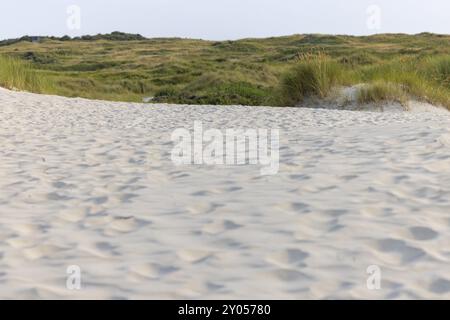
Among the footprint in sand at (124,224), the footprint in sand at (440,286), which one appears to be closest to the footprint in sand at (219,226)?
the footprint in sand at (124,224)

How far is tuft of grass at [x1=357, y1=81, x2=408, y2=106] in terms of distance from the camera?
16469 mm

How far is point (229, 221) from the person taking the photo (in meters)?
4.80

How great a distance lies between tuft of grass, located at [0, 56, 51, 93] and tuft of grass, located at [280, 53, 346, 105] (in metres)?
8.26

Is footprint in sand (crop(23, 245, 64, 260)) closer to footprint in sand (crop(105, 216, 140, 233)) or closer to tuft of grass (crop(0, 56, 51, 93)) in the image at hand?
footprint in sand (crop(105, 216, 140, 233))

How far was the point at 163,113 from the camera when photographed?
15.3m

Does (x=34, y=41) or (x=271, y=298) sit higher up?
(x=34, y=41)

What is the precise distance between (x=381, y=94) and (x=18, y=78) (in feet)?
36.9

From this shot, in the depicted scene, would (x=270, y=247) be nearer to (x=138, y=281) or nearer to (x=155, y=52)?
(x=138, y=281)

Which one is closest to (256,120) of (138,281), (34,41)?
(138,281)

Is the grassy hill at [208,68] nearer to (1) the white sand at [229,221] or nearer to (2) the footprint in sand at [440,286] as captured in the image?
(1) the white sand at [229,221]

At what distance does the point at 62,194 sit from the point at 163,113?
31.1 ft

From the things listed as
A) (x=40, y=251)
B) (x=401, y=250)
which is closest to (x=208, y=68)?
(x=40, y=251)

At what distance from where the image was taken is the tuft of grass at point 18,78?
64.8ft

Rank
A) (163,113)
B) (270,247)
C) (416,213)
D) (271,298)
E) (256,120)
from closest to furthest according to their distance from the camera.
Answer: (271,298), (270,247), (416,213), (256,120), (163,113)
